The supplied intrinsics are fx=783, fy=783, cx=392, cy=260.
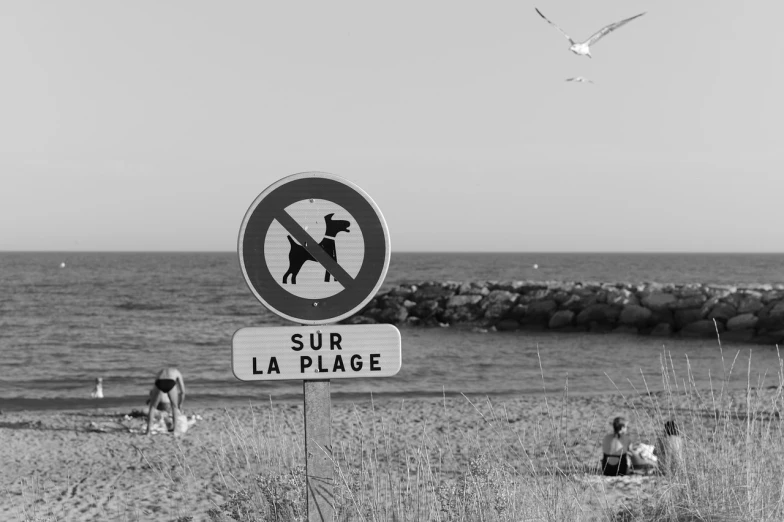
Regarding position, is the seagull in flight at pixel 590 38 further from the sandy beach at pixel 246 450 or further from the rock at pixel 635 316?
the rock at pixel 635 316

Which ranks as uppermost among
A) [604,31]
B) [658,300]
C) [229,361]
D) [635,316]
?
[604,31]

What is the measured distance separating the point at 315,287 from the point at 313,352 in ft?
0.85

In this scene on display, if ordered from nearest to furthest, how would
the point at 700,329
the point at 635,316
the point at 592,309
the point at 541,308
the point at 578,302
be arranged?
the point at 700,329 → the point at 635,316 → the point at 592,309 → the point at 578,302 → the point at 541,308

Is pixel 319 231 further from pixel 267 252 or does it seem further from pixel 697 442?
pixel 697 442

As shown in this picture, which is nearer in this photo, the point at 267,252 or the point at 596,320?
the point at 267,252

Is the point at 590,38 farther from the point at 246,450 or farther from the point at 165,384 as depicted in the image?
the point at 165,384

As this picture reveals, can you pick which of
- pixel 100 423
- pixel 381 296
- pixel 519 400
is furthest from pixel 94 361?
pixel 381 296

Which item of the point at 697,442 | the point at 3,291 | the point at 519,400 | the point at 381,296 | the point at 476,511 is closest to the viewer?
the point at 476,511

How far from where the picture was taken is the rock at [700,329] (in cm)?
3009

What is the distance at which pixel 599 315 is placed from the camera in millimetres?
33781

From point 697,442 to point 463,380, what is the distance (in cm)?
1619

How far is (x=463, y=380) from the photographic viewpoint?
807 inches

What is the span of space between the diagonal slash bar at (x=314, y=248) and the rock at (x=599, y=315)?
104 feet

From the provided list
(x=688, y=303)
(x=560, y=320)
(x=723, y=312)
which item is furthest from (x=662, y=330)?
(x=560, y=320)
